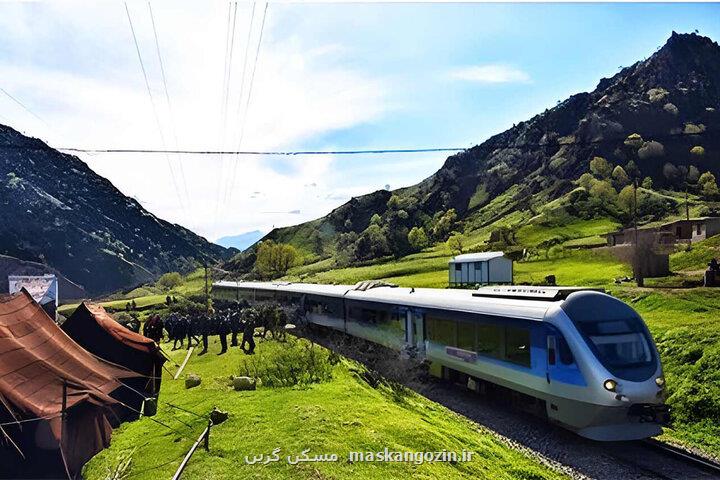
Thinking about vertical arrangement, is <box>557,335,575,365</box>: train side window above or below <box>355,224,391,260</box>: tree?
below

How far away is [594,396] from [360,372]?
8.46 m

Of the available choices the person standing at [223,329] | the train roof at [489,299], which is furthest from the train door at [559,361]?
the person standing at [223,329]

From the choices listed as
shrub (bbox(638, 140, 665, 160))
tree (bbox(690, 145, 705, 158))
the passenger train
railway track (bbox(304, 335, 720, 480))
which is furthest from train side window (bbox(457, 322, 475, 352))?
tree (bbox(690, 145, 705, 158))

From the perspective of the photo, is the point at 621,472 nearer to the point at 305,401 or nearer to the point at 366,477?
the point at 366,477

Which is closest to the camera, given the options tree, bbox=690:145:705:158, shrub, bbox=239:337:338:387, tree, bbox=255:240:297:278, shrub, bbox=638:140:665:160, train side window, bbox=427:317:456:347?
shrub, bbox=239:337:338:387

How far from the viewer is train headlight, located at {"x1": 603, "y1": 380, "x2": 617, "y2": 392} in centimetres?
1297

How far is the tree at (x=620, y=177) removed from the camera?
5458 inches

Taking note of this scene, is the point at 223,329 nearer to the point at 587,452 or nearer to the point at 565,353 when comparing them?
the point at 565,353

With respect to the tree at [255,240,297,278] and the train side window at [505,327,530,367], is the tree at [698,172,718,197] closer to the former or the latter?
the tree at [255,240,297,278]

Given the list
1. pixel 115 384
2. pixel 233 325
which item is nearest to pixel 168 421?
pixel 115 384

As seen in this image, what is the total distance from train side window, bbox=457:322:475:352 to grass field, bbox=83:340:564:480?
9.31ft

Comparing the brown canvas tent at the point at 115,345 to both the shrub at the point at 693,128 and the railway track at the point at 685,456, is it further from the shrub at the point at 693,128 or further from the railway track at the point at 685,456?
the shrub at the point at 693,128

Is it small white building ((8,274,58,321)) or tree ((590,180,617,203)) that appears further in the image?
tree ((590,180,617,203))

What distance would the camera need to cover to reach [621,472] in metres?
12.3
